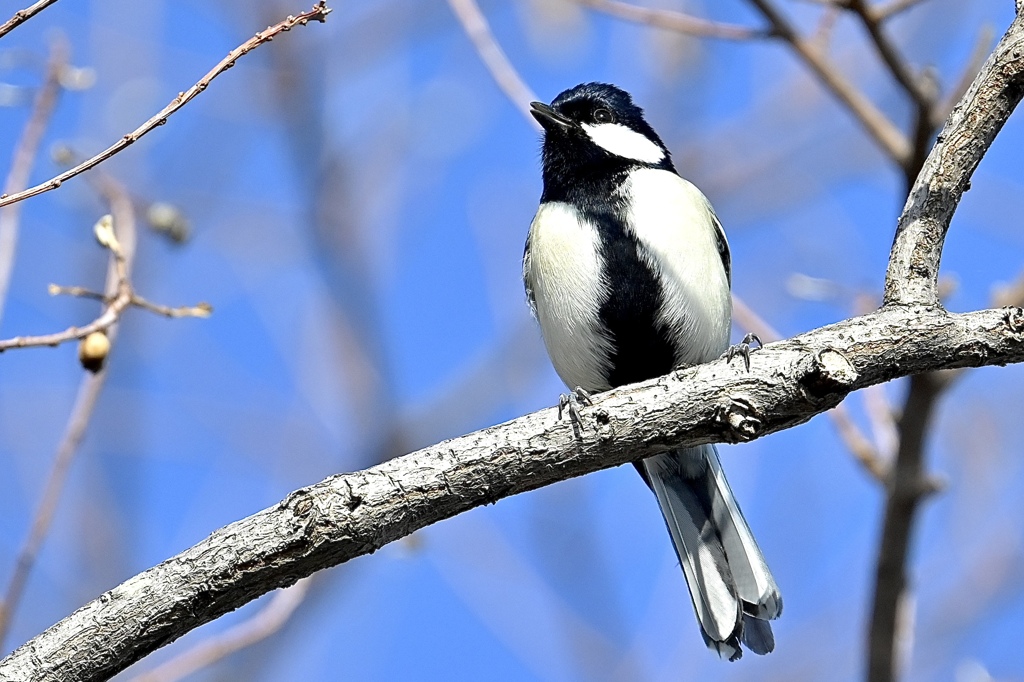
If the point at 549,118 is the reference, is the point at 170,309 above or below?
below

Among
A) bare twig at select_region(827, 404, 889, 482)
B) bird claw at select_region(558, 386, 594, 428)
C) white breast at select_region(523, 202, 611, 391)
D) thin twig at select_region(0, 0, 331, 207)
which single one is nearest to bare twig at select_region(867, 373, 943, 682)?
bare twig at select_region(827, 404, 889, 482)

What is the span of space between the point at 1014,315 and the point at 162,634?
6.75 feet

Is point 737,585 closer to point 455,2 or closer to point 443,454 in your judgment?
point 443,454

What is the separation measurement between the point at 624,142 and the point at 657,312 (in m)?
0.91

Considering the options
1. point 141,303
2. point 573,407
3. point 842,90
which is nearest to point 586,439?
point 573,407

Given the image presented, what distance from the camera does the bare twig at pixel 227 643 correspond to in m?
2.90

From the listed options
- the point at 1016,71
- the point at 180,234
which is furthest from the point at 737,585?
the point at 180,234

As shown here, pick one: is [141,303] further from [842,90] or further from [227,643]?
[842,90]

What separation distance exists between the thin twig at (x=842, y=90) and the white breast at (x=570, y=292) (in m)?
0.98

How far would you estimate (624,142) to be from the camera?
4.37m

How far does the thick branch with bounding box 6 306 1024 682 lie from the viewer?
7.27ft

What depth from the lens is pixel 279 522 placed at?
7.45ft

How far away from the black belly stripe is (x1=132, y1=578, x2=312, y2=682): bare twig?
4.91 ft

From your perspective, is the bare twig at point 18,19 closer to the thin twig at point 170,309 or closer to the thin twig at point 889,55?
the thin twig at point 170,309
